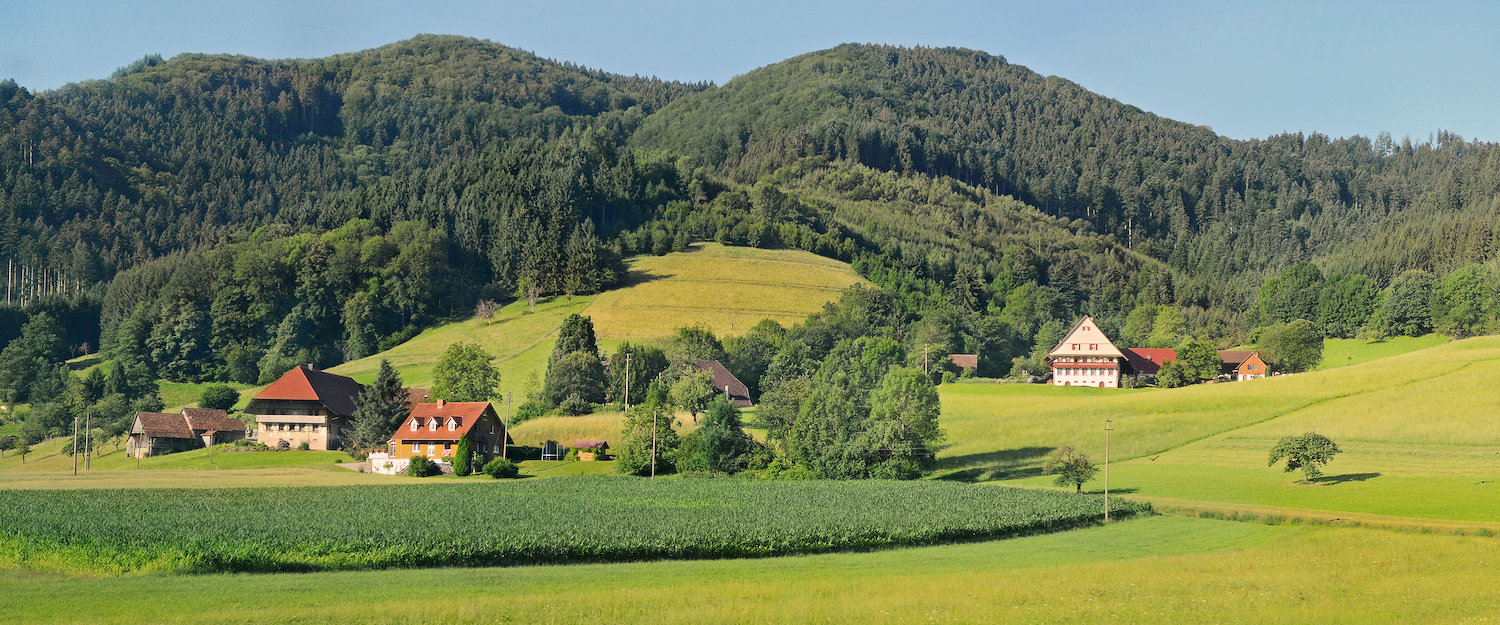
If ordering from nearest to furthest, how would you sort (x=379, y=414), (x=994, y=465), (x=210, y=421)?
(x=994, y=465) < (x=379, y=414) < (x=210, y=421)

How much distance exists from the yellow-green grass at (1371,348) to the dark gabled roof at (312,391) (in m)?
109

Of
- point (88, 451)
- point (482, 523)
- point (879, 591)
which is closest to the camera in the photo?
point (879, 591)

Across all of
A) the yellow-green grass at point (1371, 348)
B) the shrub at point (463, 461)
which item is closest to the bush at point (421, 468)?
the shrub at point (463, 461)

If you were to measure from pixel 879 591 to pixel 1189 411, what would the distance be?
204 feet

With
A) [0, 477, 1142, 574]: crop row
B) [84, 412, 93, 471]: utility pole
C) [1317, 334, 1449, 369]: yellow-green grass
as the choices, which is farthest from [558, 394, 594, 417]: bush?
[1317, 334, 1449, 369]: yellow-green grass

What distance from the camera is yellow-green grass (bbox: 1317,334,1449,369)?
130475 millimetres

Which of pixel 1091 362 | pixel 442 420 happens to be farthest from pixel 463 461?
pixel 1091 362

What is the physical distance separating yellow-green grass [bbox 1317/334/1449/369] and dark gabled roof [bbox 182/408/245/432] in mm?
118742

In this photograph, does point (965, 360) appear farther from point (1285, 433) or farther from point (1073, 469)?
point (1073, 469)

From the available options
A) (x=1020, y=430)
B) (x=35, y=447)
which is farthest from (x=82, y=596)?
(x=35, y=447)

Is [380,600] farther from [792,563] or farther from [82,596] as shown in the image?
[792,563]

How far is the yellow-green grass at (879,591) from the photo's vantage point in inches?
1064

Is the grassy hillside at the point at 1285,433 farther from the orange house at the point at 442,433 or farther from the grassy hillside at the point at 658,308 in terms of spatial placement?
the grassy hillside at the point at 658,308

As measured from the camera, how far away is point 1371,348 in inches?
5418
